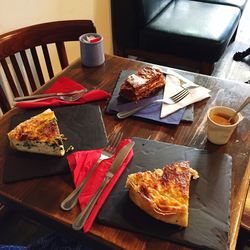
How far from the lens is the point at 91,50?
1188mm

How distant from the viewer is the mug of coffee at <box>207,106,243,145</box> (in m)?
0.84

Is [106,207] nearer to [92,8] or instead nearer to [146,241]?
[146,241]

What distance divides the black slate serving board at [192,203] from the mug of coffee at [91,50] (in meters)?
0.50

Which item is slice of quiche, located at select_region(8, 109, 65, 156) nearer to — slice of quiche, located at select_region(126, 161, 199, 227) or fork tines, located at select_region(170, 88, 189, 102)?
slice of quiche, located at select_region(126, 161, 199, 227)

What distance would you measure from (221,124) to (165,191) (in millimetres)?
291

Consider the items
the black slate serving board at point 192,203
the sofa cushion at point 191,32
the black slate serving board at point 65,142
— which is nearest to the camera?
the black slate serving board at point 192,203

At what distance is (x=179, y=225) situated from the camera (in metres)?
0.67

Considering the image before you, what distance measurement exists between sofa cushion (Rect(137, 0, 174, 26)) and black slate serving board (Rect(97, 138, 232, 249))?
154 centimetres

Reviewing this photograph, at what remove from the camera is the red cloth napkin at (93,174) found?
0.71m

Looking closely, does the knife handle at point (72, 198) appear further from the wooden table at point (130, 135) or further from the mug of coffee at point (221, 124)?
the mug of coffee at point (221, 124)

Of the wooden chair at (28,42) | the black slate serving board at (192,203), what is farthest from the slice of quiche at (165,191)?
the wooden chair at (28,42)

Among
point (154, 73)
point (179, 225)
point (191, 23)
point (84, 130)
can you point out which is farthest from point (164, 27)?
point (179, 225)

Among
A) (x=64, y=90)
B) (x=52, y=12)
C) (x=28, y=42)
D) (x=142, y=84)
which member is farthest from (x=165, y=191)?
(x=52, y=12)

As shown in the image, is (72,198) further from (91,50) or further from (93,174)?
(91,50)
